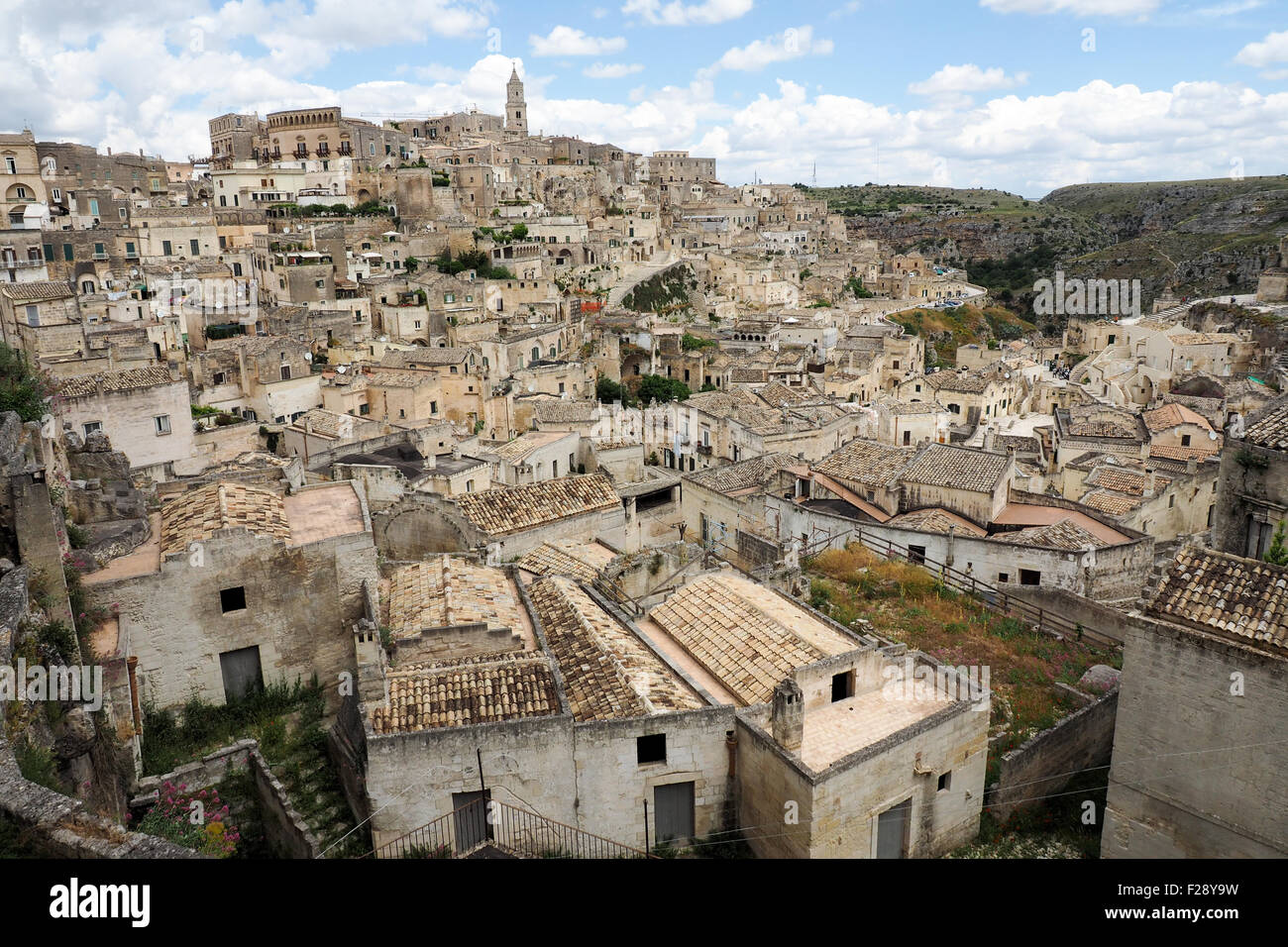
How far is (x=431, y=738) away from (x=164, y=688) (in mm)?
6041

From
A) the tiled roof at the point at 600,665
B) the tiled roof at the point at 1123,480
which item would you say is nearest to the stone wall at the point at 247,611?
the tiled roof at the point at 600,665

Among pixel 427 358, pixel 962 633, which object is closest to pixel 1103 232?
pixel 427 358

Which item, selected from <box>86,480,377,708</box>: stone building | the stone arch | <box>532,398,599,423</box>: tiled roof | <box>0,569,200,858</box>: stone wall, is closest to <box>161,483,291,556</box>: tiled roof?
<box>86,480,377,708</box>: stone building

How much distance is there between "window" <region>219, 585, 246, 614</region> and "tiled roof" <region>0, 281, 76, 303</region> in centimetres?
2586

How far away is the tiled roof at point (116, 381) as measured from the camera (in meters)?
27.9

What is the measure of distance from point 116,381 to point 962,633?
2694cm

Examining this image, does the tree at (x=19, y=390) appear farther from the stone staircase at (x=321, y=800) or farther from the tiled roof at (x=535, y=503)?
the stone staircase at (x=321, y=800)

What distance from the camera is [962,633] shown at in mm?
19109

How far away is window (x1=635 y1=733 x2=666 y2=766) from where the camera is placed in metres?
12.6
